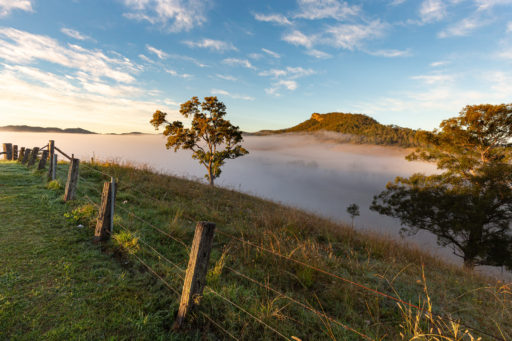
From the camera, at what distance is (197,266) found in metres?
2.70

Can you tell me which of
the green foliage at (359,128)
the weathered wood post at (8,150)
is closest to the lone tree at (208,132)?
the weathered wood post at (8,150)

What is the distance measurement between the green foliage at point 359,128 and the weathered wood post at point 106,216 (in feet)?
196

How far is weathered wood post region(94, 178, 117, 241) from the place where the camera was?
182 inches

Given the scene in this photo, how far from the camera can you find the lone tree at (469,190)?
14141 millimetres

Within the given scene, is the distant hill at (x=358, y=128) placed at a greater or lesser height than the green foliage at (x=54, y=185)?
greater

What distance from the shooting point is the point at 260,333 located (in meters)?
2.82

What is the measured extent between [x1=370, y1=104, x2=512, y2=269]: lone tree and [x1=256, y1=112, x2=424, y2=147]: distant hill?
4211 centimetres

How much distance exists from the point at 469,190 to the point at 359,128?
10304 cm

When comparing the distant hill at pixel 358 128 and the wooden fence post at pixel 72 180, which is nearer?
the wooden fence post at pixel 72 180

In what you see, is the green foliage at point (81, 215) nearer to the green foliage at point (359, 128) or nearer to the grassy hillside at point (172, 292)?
the grassy hillside at point (172, 292)

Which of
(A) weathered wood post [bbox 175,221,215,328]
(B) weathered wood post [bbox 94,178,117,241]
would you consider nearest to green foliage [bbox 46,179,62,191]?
(B) weathered wood post [bbox 94,178,117,241]

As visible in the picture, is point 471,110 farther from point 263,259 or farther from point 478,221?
point 263,259

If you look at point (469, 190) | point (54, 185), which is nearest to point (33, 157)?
point (54, 185)

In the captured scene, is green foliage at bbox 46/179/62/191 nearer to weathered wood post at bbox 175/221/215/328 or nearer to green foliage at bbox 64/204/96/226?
green foliage at bbox 64/204/96/226
